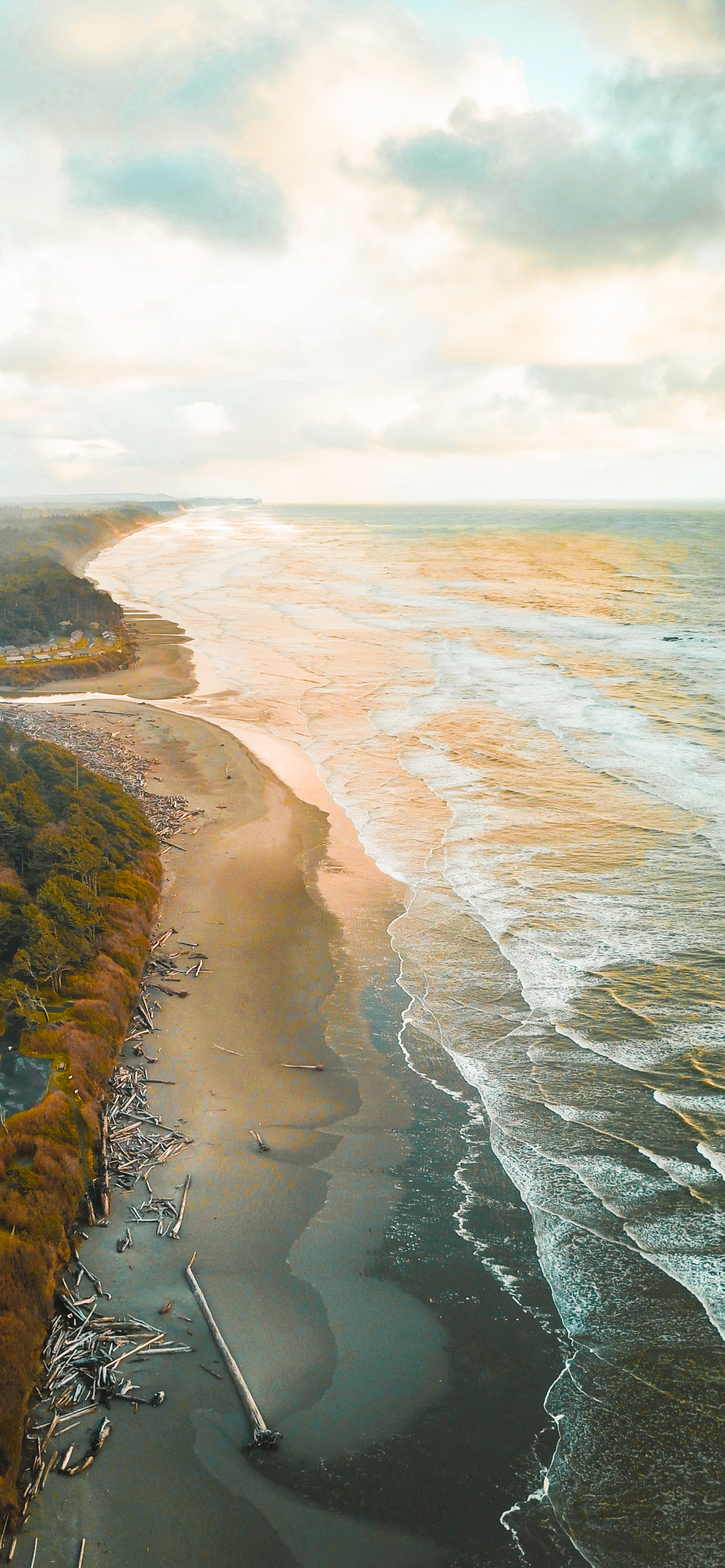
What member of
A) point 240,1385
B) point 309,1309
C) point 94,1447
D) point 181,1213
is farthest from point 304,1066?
point 94,1447

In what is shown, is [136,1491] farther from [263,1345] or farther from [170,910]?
[170,910]

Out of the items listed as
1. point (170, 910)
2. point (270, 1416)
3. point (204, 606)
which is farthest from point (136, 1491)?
point (204, 606)

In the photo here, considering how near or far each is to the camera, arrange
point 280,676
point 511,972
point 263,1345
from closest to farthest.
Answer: point 263,1345
point 511,972
point 280,676

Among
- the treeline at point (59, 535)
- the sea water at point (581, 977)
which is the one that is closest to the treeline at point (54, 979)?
the sea water at point (581, 977)

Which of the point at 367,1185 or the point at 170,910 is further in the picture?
the point at 170,910

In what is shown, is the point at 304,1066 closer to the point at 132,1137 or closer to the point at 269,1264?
the point at 132,1137

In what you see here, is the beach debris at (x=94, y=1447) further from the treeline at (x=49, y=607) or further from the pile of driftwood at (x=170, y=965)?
the treeline at (x=49, y=607)

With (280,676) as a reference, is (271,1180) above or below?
below
